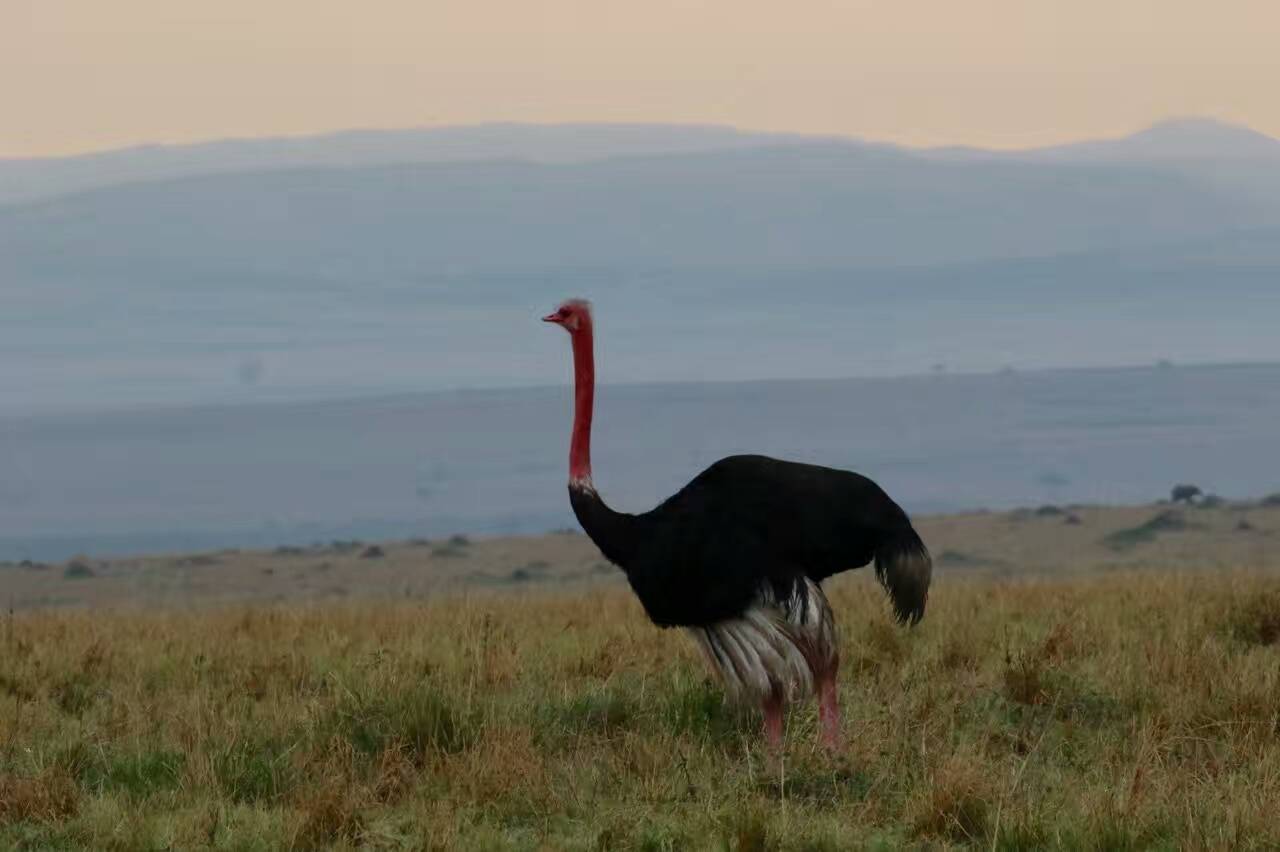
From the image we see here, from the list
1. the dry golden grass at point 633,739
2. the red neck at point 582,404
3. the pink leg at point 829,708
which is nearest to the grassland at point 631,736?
the dry golden grass at point 633,739

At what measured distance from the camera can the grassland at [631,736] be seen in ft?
26.0

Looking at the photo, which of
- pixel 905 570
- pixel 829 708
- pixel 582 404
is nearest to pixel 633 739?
pixel 829 708

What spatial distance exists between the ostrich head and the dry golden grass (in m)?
1.71

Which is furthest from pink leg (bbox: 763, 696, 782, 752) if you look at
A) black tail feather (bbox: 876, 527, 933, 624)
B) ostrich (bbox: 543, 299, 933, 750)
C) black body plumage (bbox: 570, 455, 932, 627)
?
black tail feather (bbox: 876, 527, 933, 624)

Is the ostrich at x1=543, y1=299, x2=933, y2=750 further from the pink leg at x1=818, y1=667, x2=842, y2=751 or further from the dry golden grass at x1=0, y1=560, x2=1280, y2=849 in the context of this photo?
the dry golden grass at x1=0, y1=560, x2=1280, y2=849

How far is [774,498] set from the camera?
933cm

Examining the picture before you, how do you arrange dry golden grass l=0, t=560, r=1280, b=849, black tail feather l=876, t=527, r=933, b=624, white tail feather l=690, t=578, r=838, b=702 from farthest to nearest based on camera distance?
black tail feather l=876, t=527, r=933, b=624 < white tail feather l=690, t=578, r=838, b=702 < dry golden grass l=0, t=560, r=1280, b=849

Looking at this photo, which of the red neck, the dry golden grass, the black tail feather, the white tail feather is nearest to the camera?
the dry golden grass

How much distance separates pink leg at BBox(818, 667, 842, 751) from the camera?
9.11 m

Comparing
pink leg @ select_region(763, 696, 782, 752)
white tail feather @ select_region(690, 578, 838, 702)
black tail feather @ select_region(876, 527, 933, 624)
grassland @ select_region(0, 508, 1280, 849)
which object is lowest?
grassland @ select_region(0, 508, 1280, 849)

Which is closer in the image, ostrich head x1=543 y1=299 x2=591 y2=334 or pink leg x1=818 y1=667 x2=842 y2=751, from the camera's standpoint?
pink leg x1=818 y1=667 x2=842 y2=751

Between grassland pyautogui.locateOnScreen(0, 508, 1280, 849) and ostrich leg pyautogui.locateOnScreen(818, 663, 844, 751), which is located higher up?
ostrich leg pyautogui.locateOnScreen(818, 663, 844, 751)

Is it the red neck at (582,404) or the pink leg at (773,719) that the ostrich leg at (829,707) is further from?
the red neck at (582,404)

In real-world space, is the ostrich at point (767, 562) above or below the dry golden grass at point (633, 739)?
above
